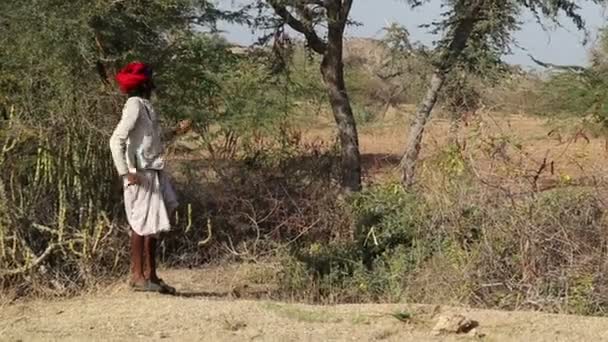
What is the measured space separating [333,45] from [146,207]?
575 cm

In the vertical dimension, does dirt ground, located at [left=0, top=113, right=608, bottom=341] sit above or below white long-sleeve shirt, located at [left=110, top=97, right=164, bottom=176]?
below

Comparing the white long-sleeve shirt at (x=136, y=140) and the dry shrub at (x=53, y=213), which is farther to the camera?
the dry shrub at (x=53, y=213)

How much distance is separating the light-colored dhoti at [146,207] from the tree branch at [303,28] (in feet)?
16.2

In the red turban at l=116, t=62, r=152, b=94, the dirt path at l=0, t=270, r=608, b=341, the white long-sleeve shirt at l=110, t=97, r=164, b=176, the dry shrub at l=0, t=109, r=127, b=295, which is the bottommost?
the dirt path at l=0, t=270, r=608, b=341

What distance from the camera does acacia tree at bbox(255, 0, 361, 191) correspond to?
11.8m

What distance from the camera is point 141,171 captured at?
22.7 feet

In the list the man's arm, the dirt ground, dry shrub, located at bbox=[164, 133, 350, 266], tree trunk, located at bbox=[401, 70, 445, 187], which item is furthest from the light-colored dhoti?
tree trunk, located at bbox=[401, 70, 445, 187]

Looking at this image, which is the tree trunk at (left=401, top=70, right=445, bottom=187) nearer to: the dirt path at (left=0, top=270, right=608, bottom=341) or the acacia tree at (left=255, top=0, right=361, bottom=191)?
the acacia tree at (left=255, top=0, right=361, bottom=191)

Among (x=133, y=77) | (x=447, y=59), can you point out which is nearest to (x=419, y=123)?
(x=447, y=59)

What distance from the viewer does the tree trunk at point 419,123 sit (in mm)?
10266

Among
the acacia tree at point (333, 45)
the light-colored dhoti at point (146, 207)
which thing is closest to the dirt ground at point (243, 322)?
the light-colored dhoti at point (146, 207)

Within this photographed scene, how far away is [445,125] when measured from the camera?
9781mm

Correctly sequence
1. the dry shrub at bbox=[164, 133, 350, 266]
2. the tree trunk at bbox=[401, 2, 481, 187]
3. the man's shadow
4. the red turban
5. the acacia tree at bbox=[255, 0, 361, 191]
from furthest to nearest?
the tree trunk at bbox=[401, 2, 481, 187] → the acacia tree at bbox=[255, 0, 361, 191] → the dry shrub at bbox=[164, 133, 350, 266] → the man's shadow → the red turban

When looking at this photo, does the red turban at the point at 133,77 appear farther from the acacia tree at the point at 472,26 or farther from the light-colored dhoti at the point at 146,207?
the acacia tree at the point at 472,26
